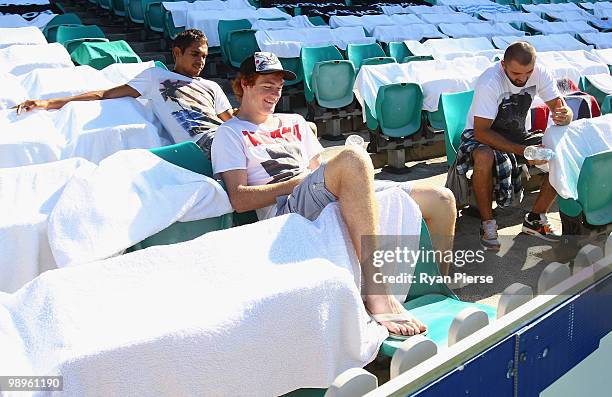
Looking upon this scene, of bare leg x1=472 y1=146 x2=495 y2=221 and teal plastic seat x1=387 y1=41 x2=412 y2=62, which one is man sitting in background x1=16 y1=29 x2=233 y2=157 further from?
teal plastic seat x1=387 y1=41 x2=412 y2=62

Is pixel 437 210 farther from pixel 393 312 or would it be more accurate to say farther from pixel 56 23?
pixel 56 23

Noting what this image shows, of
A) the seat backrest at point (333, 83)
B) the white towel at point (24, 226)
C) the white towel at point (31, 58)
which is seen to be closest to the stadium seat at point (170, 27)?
the seat backrest at point (333, 83)

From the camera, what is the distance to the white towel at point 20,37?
5.72 meters

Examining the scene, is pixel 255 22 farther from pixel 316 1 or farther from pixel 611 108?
pixel 611 108

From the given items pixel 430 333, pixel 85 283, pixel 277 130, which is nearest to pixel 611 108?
pixel 277 130

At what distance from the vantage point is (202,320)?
1.72 m

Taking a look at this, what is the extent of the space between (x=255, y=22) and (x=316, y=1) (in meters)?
2.99

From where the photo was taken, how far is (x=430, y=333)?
7.29 feet

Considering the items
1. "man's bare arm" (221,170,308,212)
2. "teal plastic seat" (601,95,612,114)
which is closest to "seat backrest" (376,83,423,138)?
"teal plastic seat" (601,95,612,114)

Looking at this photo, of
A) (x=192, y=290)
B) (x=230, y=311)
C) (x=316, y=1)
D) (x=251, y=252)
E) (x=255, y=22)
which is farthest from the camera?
(x=316, y=1)

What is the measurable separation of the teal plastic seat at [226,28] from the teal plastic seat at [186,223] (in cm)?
459

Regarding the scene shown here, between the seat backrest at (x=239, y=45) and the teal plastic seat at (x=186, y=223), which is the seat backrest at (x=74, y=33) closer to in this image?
the seat backrest at (x=239, y=45)

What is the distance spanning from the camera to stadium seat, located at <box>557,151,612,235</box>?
338cm

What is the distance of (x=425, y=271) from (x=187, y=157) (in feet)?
3.51
